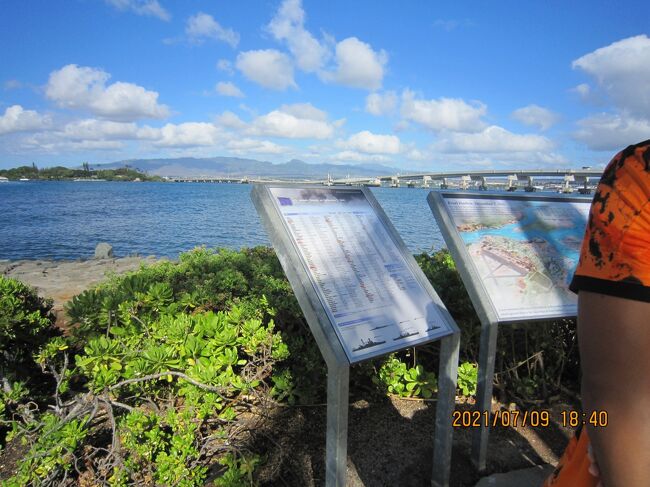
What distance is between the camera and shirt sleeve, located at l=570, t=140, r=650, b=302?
2.45 ft

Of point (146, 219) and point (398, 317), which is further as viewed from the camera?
point (146, 219)

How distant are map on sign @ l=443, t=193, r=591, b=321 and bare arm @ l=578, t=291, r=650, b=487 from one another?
1517 millimetres

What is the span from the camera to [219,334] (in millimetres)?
2480

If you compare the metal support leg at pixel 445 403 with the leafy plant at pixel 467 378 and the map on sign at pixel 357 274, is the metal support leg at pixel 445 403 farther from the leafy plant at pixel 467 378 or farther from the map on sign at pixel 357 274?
the leafy plant at pixel 467 378

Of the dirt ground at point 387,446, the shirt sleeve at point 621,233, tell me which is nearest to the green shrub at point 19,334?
the dirt ground at point 387,446

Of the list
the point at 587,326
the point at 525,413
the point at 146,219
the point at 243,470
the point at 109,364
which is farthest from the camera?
the point at 146,219

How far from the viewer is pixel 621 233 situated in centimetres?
78

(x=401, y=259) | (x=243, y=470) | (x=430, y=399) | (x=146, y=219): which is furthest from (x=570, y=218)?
(x=146, y=219)

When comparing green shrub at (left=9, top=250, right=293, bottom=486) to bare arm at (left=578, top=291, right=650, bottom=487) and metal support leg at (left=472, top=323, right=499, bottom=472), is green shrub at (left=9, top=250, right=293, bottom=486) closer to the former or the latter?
metal support leg at (left=472, top=323, right=499, bottom=472)

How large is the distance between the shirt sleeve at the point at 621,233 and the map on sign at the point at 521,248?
159 centimetres

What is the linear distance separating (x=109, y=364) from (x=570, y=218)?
10.5 ft

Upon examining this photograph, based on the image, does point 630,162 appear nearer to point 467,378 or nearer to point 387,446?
point 387,446

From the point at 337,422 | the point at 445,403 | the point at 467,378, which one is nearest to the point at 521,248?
the point at 445,403

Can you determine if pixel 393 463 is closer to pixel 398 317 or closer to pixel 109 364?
pixel 398 317
